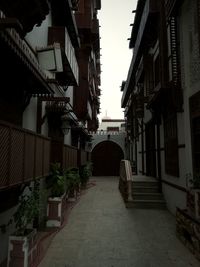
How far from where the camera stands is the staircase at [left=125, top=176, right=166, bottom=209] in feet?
31.0

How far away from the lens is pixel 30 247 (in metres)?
4.41

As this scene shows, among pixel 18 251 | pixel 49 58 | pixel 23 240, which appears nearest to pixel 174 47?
pixel 49 58

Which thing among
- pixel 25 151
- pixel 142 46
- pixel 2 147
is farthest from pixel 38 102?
pixel 142 46

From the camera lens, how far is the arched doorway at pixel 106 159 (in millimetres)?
25703

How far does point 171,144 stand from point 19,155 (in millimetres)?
5776

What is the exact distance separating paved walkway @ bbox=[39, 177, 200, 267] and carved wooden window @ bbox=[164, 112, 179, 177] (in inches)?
61.7

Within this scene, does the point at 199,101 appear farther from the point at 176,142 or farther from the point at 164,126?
the point at 164,126

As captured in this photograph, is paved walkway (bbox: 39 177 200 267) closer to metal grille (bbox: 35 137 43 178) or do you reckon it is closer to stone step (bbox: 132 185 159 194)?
stone step (bbox: 132 185 159 194)

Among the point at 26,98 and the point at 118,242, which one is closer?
the point at 26,98

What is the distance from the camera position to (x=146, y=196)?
32.9 ft

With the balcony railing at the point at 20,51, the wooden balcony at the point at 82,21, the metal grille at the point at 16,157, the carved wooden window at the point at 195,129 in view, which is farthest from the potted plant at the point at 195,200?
the wooden balcony at the point at 82,21

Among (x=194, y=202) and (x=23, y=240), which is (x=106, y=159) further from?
(x=23, y=240)

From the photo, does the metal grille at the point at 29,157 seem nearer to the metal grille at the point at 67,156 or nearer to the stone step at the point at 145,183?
the metal grille at the point at 67,156

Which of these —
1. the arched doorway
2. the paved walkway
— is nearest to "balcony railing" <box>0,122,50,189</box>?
the paved walkway
